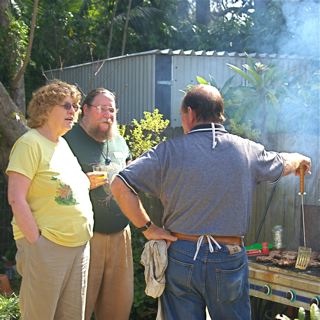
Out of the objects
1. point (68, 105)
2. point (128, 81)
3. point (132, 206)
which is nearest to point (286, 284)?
point (132, 206)

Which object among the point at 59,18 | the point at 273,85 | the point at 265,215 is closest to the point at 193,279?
the point at 265,215

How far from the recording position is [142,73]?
959 cm

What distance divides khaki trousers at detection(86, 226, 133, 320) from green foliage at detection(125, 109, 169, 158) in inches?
51.2

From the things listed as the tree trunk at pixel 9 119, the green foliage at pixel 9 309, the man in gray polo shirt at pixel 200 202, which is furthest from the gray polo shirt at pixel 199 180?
the tree trunk at pixel 9 119

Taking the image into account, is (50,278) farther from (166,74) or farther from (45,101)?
(166,74)

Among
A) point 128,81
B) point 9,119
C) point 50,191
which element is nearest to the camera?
point 50,191

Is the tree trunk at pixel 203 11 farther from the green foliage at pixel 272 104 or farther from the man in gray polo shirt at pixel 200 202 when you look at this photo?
the man in gray polo shirt at pixel 200 202

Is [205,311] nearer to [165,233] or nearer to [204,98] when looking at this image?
[165,233]

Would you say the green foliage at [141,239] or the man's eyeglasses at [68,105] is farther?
the green foliage at [141,239]

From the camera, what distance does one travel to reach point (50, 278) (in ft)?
11.8

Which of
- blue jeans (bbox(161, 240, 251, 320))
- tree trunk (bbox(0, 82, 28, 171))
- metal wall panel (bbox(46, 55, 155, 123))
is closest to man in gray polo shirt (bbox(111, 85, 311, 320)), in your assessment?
blue jeans (bbox(161, 240, 251, 320))

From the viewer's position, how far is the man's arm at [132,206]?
126 inches

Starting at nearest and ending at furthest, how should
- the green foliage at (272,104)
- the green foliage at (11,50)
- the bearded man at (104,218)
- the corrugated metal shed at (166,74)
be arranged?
the bearded man at (104,218) < the green foliage at (272,104) < the green foliage at (11,50) < the corrugated metal shed at (166,74)

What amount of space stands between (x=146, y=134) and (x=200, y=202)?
316 cm
